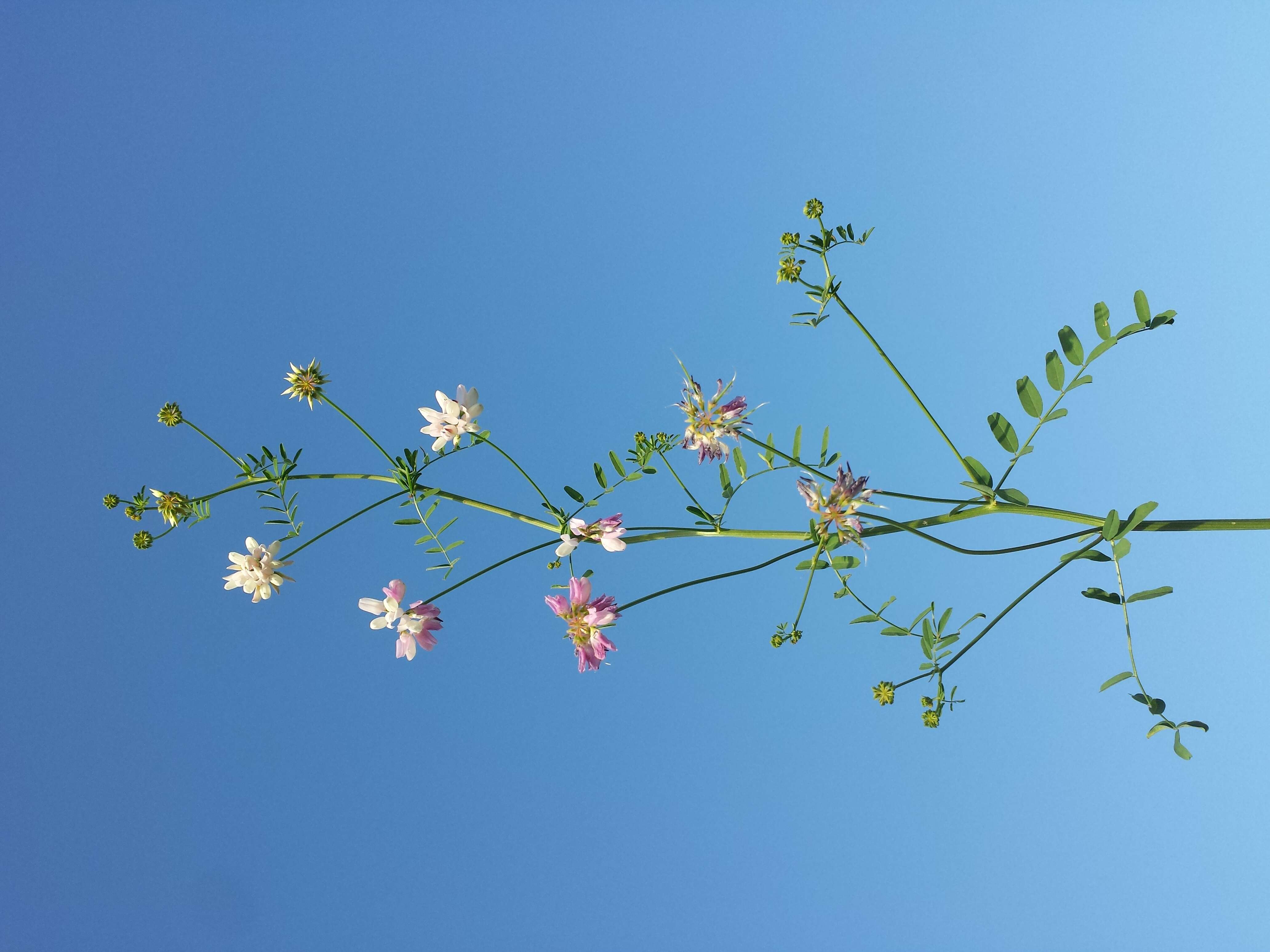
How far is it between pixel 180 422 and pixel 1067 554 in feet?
6.23

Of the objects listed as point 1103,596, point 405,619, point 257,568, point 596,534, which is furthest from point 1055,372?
point 257,568

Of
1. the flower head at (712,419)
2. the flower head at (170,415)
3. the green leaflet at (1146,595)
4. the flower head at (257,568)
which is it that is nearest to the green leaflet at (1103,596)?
the green leaflet at (1146,595)

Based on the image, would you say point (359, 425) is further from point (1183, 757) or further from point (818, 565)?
point (1183, 757)

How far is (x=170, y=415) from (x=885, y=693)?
5.69 feet

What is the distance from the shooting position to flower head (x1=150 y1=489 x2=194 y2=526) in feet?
5.89

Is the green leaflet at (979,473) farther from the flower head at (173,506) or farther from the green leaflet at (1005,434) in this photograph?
the flower head at (173,506)

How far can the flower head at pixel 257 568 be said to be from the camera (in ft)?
5.67

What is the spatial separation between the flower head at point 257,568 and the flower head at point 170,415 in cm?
47

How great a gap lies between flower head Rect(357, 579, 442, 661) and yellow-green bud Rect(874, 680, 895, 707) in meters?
0.87

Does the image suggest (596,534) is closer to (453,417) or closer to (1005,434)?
(453,417)

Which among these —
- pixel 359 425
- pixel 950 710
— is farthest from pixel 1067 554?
pixel 359 425

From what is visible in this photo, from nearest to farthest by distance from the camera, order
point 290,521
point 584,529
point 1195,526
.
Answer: point 1195,526, point 584,529, point 290,521

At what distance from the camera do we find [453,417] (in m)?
1.69

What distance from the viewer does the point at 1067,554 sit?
4.50ft
